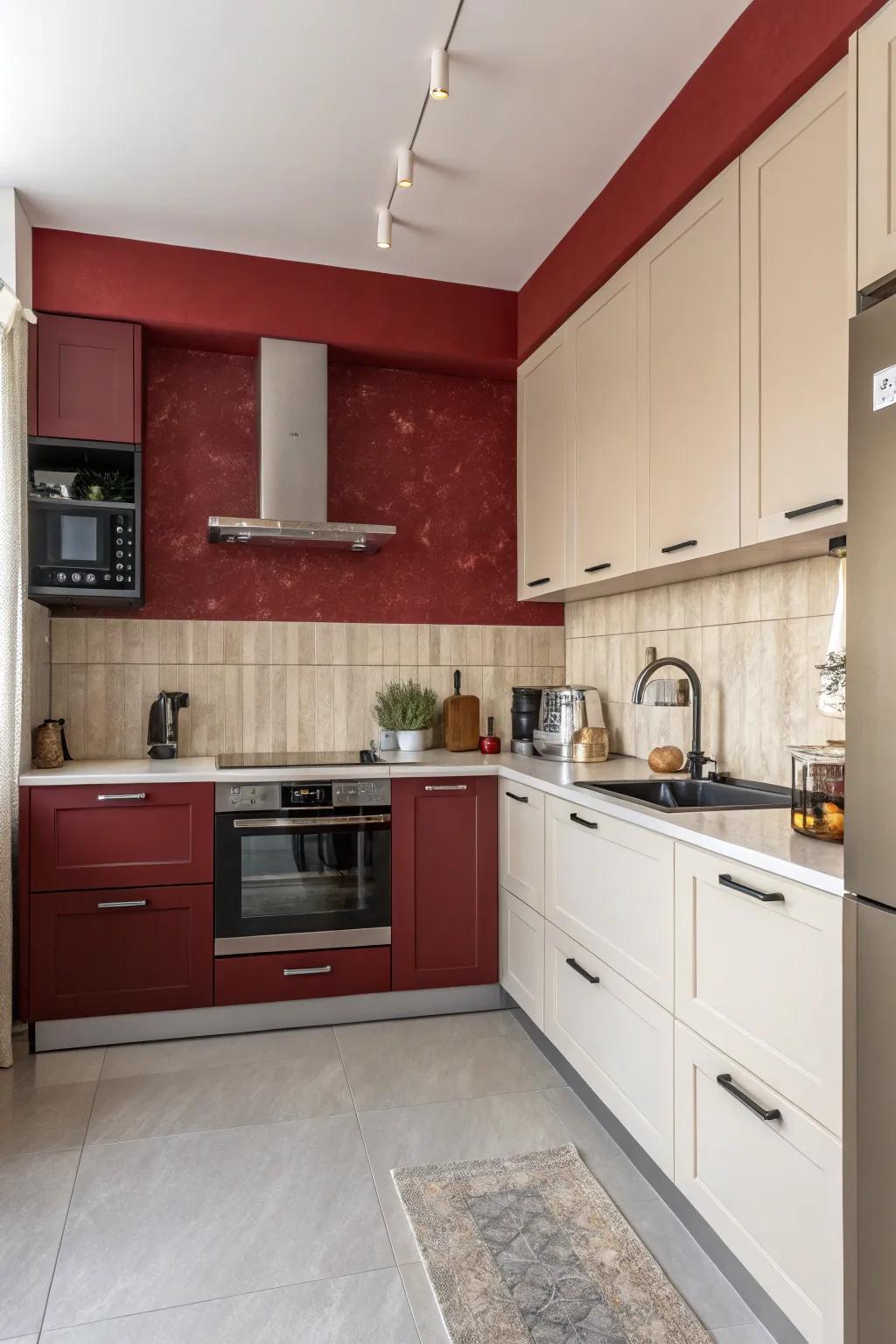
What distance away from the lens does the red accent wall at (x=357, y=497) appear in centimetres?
346

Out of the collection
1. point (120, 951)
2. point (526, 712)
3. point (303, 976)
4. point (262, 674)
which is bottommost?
point (303, 976)

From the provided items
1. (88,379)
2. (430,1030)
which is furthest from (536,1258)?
(88,379)

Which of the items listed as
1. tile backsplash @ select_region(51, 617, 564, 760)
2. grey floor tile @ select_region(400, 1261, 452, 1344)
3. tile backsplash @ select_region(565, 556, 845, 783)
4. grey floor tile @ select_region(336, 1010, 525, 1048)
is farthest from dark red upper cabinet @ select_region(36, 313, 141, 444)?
grey floor tile @ select_region(400, 1261, 452, 1344)

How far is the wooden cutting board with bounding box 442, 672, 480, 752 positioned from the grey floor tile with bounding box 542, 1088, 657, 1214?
4.74 ft

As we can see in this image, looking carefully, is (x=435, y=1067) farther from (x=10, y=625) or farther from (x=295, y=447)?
(x=295, y=447)

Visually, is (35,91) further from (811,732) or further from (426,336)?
(811,732)

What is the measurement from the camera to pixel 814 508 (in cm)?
186

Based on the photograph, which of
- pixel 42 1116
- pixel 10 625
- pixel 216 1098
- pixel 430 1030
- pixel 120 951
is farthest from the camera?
pixel 430 1030

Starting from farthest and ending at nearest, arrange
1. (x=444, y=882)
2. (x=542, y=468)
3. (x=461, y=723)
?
(x=461, y=723)
(x=542, y=468)
(x=444, y=882)

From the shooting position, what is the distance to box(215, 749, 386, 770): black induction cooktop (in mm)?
3041

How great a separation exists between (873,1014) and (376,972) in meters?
2.07

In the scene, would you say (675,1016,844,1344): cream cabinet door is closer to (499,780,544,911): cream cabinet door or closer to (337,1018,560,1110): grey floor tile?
(337,1018,560,1110): grey floor tile

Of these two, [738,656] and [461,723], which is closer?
[738,656]

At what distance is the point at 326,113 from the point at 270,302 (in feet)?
3.05
